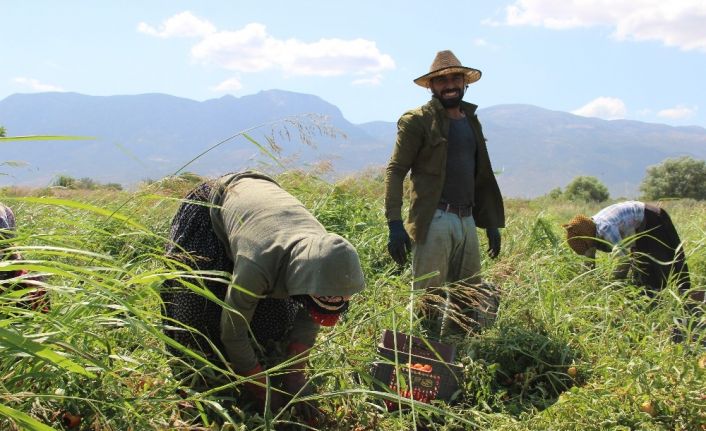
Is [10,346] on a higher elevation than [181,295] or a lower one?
higher

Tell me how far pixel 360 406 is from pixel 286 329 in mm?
428

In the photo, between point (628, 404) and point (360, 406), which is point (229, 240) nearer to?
point (360, 406)

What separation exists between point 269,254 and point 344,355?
0.40m

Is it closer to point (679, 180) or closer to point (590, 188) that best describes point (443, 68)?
point (590, 188)

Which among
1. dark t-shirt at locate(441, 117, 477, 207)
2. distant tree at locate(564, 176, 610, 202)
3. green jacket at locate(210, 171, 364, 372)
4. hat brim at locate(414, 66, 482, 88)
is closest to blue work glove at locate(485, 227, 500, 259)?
dark t-shirt at locate(441, 117, 477, 207)

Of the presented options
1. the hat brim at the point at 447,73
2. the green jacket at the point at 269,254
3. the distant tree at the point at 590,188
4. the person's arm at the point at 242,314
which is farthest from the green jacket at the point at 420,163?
the distant tree at the point at 590,188

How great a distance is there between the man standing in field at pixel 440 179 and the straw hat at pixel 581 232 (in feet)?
2.41

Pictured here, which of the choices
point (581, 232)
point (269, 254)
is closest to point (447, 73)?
point (581, 232)

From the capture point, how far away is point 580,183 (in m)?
28.5

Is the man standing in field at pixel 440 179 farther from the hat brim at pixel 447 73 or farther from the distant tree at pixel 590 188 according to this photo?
the distant tree at pixel 590 188

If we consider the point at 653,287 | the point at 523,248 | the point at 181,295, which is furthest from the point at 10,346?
the point at 523,248

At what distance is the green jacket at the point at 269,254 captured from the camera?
2.01 meters

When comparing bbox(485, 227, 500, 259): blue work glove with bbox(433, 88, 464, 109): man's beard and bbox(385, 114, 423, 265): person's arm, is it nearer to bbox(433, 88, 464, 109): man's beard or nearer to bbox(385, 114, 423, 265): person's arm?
bbox(385, 114, 423, 265): person's arm

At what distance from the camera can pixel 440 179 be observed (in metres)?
3.65
